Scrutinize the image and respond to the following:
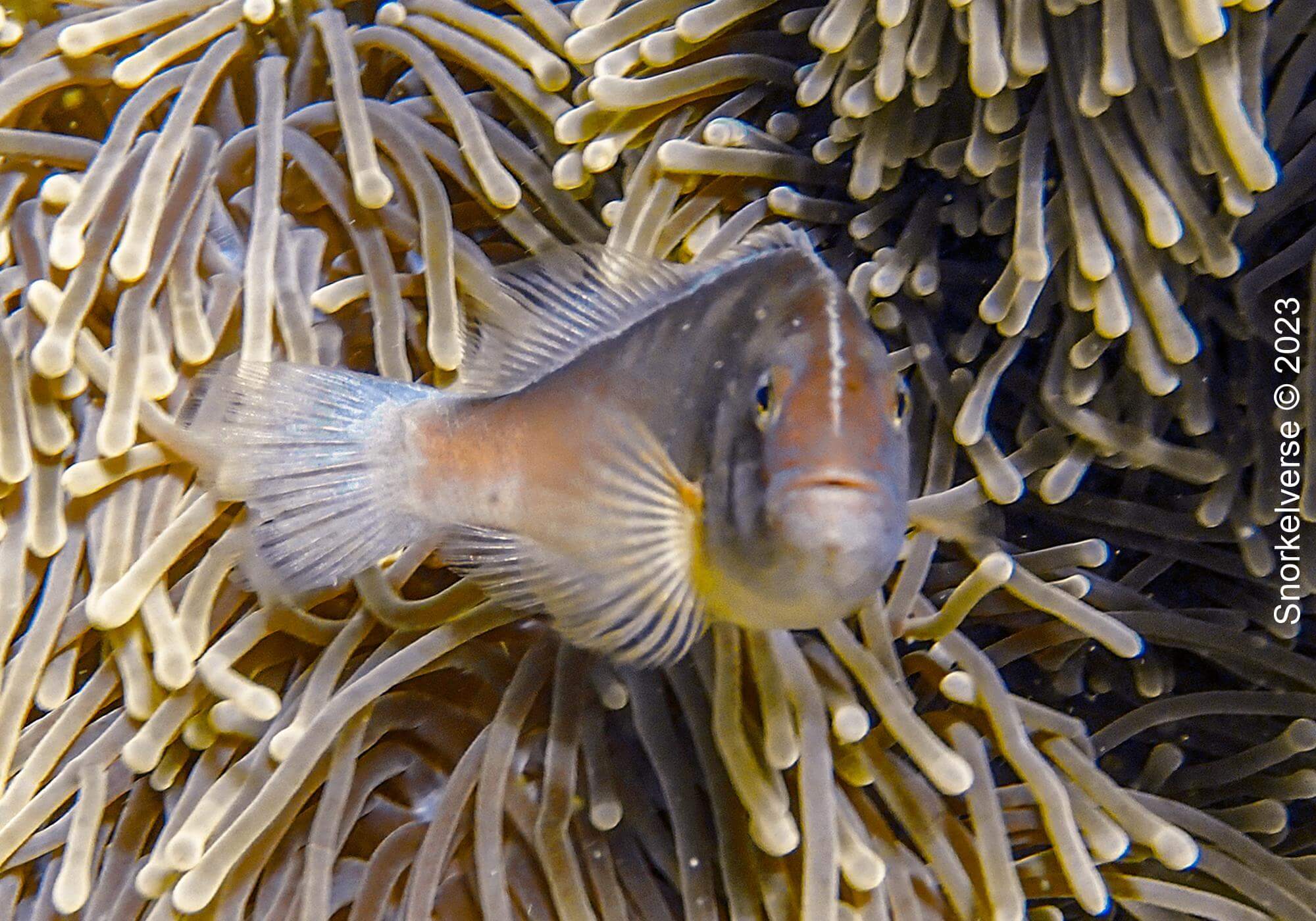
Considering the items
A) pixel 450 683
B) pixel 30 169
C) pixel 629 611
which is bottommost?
pixel 450 683

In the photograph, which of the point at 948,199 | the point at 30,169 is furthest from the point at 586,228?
the point at 30,169

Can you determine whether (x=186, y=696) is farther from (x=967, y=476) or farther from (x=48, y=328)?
(x=967, y=476)

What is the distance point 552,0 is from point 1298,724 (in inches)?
58.4

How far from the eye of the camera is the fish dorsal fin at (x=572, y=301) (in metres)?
1.12

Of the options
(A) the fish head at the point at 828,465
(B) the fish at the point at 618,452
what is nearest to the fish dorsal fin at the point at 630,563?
(B) the fish at the point at 618,452

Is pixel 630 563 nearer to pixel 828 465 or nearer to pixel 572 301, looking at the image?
pixel 828 465

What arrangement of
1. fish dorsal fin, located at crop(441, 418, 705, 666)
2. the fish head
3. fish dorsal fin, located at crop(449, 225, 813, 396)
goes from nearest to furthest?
the fish head, fish dorsal fin, located at crop(441, 418, 705, 666), fish dorsal fin, located at crop(449, 225, 813, 396)

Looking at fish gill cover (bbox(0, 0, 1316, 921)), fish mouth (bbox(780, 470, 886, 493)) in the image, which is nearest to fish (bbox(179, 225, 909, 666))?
fish mouth (bbox(780, 470, 886, 493))

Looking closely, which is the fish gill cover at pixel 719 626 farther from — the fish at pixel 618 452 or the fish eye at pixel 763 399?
the fish eye at pixel 763 399

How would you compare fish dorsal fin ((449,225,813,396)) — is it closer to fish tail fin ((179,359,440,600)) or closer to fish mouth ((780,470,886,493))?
fish tail fin ((179,359,440,600))

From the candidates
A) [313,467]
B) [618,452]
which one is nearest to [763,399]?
[618,452]

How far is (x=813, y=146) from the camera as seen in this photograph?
1.43 meters

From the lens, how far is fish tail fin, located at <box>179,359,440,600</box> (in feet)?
3.86

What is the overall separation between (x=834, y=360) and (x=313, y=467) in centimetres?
64
